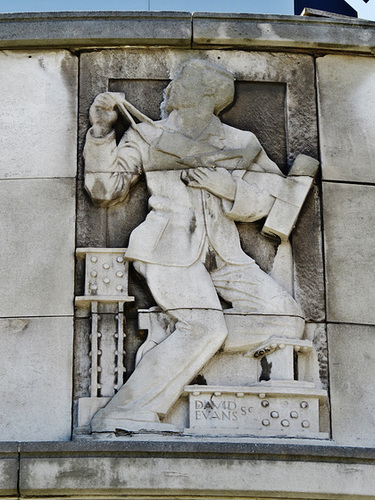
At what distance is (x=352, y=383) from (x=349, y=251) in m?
1.08

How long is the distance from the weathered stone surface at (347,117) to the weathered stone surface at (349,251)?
159mm

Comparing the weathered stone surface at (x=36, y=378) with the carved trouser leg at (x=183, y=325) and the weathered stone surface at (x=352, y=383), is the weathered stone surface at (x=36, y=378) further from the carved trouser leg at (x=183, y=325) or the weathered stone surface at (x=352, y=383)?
the weathered stone surface at (x=352, y=383)

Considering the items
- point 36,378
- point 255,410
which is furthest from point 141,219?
point 255,410

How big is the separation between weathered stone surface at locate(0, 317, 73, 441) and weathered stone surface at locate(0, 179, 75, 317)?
0.44 ft

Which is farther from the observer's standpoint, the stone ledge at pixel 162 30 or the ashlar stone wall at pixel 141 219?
the stone ledge at pixel 162 30

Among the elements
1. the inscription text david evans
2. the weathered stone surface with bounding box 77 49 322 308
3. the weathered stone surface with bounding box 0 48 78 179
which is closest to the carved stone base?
the inscription text david evans

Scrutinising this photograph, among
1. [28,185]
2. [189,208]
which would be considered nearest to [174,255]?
[189,208]

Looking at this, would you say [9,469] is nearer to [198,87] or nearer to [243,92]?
[198,87]

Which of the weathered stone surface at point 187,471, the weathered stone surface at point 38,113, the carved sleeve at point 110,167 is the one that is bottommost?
the weathered stone surface at point 187,471

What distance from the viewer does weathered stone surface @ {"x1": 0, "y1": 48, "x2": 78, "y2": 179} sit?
10.8 meters

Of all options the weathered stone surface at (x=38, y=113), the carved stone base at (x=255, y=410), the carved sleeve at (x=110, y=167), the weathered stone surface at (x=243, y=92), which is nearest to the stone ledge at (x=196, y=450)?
the carved stone base at (x=255, y=410)

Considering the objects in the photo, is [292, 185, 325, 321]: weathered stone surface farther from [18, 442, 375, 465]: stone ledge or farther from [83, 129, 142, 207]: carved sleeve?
[83, 129, 142, 207]: carved sleeve

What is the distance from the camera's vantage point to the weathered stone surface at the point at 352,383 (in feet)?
33.4

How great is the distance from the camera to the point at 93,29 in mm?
11148
